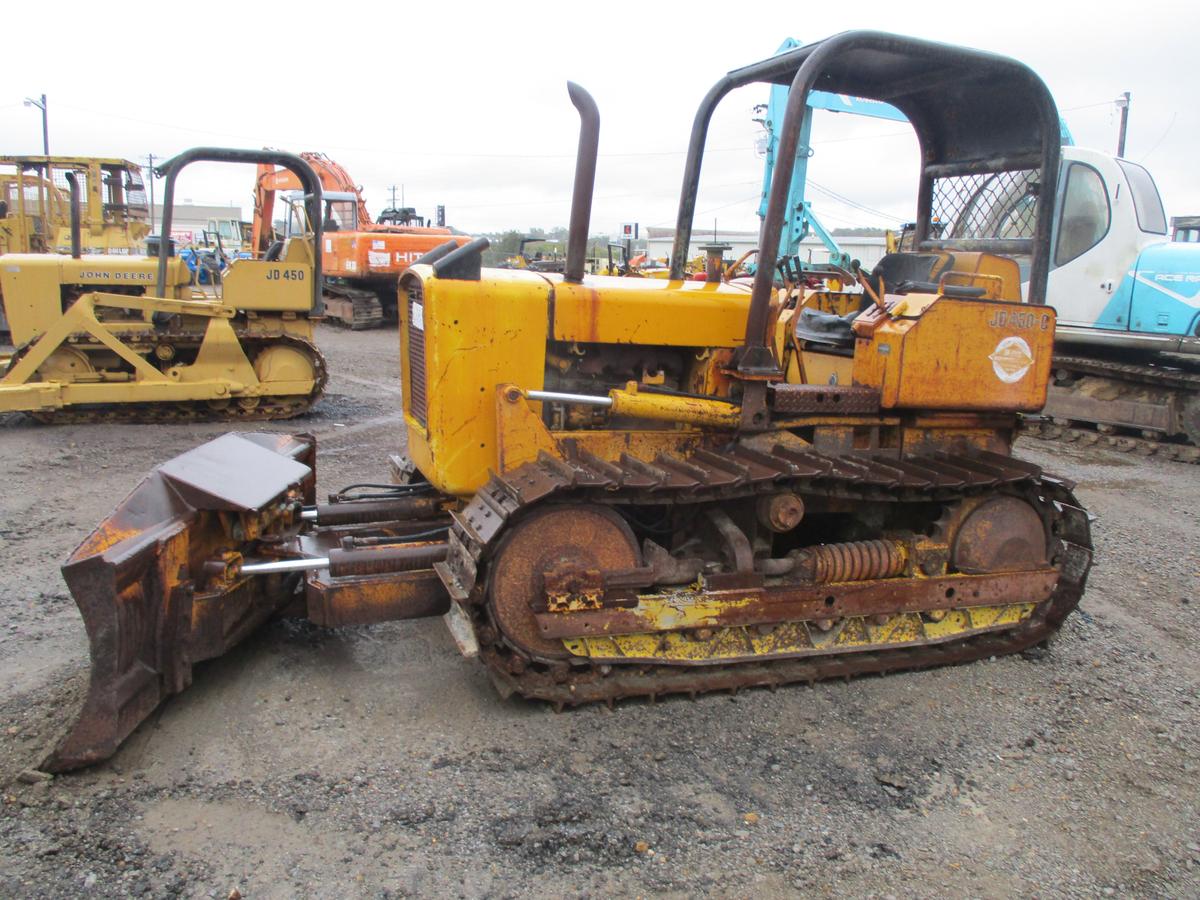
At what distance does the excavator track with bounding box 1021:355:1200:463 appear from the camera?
956cm

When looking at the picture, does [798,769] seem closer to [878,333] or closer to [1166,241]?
[878,333]

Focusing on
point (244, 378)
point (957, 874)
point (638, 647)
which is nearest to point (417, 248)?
point (244, 378)

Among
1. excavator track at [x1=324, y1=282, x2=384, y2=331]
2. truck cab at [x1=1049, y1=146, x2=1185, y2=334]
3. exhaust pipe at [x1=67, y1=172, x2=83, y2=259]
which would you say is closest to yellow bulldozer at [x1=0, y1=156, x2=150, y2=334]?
excavator track at [x1=324, y1=282, x2=384, y2=331]

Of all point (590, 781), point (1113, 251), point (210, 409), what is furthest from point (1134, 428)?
point (210, 409)

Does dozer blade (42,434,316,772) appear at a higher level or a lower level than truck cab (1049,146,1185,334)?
lower

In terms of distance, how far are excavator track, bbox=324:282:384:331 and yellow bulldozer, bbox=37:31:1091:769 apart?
15109 millimetres

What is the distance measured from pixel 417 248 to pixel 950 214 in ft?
50.9

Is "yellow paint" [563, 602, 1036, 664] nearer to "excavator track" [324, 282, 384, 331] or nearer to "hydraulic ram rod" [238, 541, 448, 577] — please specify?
"hydraulic ram rod" [238, 541, 448, 577]

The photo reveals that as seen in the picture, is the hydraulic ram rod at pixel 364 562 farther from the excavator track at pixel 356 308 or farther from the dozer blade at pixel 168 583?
the excavator track at pixel 356 308

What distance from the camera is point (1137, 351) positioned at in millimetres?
10203

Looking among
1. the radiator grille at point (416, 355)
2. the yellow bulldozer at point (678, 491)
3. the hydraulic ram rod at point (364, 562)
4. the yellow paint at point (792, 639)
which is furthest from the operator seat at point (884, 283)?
the hydraulic ram rod at point (364, 562)

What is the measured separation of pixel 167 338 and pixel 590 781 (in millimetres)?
8323

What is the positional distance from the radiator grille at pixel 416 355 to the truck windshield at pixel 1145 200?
28.7 ft

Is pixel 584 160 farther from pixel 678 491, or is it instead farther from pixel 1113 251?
pixel 1113 251
